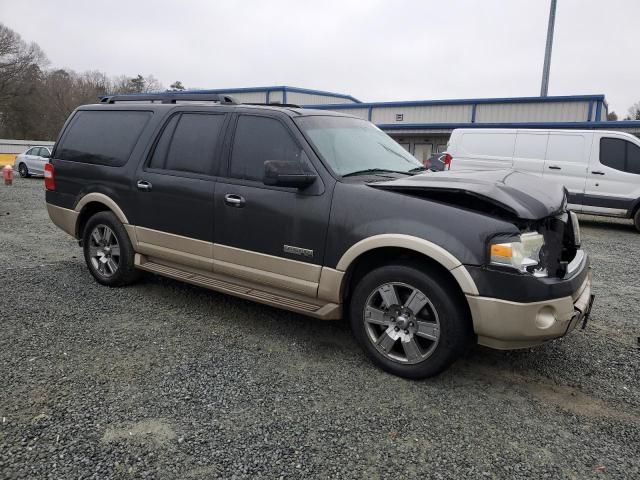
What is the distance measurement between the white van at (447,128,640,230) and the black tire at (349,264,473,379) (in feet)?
26.5

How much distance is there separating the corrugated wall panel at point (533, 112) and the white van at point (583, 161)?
1105cm

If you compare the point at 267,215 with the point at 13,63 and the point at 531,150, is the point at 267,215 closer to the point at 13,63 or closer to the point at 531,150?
the point at 531,150

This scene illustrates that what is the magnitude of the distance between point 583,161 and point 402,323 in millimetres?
9760

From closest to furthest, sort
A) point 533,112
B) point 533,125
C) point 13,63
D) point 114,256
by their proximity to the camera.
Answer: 1. point 114,256
2. point 533,125
3. point 533,112
4. point 13,63

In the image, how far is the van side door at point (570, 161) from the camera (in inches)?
440

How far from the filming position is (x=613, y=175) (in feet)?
35.8

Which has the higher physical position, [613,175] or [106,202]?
[613,175]

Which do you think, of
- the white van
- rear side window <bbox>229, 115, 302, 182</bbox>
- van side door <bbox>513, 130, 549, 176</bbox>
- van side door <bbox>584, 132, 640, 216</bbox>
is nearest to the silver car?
the white van

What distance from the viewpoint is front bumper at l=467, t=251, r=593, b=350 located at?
3021 mm

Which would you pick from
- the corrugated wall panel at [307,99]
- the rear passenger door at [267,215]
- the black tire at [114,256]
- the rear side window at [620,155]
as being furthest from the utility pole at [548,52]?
the black tire at [114,256]

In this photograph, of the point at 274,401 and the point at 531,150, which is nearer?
the point at 274,401

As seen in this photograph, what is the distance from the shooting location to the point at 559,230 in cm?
347

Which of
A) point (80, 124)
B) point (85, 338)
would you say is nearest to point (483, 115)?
point (80, 124)

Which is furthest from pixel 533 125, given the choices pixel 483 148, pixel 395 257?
pixel 395 257
